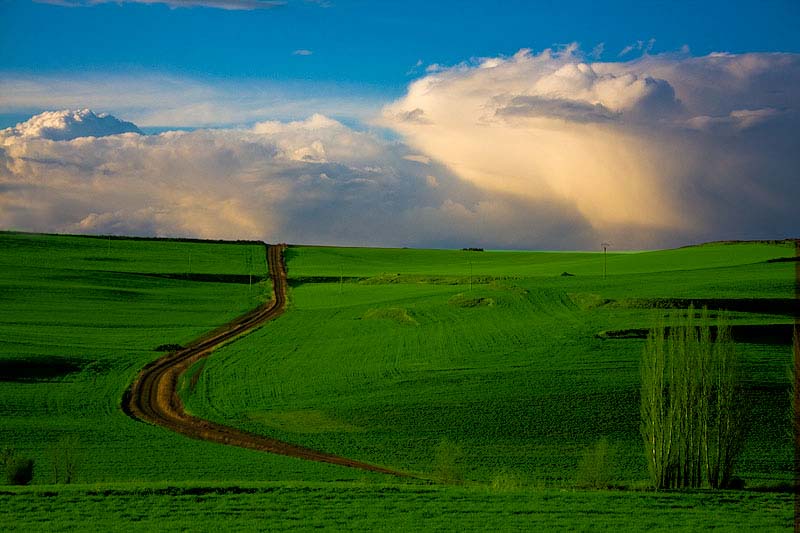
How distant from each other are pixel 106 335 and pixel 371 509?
58582mm

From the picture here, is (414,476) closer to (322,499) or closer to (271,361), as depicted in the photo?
(322,499)

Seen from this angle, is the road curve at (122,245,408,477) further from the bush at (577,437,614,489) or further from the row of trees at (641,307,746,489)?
the row of trees at (641,307,746,489)

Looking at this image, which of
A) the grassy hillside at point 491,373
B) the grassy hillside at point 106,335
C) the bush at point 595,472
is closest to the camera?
the bush at point 595,472

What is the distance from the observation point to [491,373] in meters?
63.3

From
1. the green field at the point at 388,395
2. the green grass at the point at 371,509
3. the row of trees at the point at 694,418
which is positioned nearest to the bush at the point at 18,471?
the green field at the point at 388,395

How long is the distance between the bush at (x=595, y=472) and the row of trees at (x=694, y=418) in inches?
109

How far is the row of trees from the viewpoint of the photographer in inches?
1569

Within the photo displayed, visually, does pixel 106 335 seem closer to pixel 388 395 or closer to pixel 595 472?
pixel 388 395

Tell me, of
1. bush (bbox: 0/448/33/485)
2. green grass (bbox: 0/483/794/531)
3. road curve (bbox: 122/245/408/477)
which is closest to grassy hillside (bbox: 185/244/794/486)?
road curve (bbox: 122/245/408/477)

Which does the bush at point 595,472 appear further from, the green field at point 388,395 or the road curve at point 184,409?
the road curve at point 184,409

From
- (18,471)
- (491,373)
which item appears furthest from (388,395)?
(18,471)

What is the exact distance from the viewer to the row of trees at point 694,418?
3984 centimetres

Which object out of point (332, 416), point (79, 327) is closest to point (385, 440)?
point (332, 416)

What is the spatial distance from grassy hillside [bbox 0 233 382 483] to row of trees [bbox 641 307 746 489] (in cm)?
A: 1634
